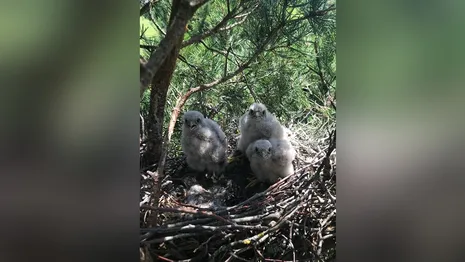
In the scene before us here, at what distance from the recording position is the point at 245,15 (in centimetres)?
99

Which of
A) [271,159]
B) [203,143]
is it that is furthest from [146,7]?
[271,159]

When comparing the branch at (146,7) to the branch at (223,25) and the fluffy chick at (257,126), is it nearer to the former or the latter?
the branch at (223,25)

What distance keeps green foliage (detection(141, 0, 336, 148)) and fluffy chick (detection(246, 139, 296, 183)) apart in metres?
0.20

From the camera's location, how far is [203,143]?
1.21 meters

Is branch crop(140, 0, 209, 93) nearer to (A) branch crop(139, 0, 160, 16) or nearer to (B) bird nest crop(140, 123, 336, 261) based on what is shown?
(A) branch crop(139, 0, 160, 16)

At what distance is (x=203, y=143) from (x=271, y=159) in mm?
221

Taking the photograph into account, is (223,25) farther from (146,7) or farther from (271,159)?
(271,159)

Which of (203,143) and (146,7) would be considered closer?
(146,7)

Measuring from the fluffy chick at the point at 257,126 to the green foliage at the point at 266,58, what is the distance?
2.6 inches

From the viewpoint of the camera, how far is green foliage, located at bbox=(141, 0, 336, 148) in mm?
964

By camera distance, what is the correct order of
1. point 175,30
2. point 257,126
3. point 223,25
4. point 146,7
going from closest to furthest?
point 175,30 < point 146,7 < point 223,25 < point 257,126
